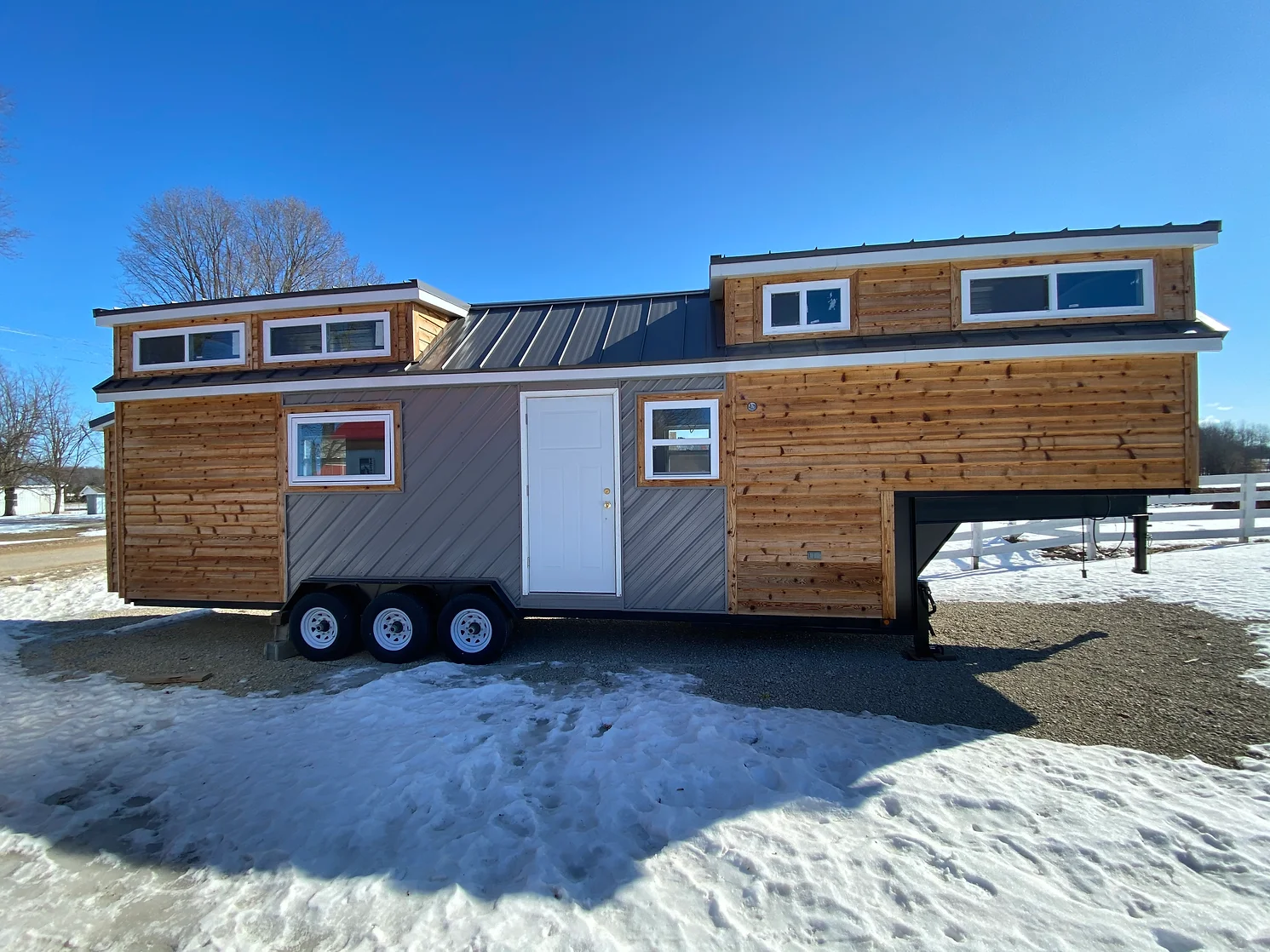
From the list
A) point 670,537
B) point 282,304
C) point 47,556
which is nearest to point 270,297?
point 282,304

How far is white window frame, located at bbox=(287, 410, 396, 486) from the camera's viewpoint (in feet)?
20.3

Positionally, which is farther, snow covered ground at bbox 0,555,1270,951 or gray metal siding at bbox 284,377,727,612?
gray metal siding at bbox 284,377,727,612

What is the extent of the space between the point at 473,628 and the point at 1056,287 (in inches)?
248

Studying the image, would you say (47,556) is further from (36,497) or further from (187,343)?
(36,497)

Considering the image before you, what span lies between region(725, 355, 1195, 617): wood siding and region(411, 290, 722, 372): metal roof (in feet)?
3.19

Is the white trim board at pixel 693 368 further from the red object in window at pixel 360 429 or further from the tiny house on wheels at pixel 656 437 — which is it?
the red object in window at pixel 360 429

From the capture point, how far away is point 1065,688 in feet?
15.9

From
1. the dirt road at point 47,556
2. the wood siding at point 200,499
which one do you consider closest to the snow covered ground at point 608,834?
the wood siding at point 200,499

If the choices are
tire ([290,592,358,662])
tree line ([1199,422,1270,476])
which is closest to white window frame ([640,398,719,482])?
tire ([290,592,358,662])

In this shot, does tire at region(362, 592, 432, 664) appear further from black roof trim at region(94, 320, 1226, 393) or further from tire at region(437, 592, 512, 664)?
black roof trim at region(94, 320, 1226, 393)

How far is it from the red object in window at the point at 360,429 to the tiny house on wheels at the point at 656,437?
0.8 inches

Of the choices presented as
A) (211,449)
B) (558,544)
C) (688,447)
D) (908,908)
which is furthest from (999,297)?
(211,449)

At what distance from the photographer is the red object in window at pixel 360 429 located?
6.26 metres

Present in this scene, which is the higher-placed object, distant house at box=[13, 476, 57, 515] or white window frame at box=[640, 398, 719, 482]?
white window frame at box=[640, 398, 719, 482]
